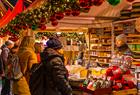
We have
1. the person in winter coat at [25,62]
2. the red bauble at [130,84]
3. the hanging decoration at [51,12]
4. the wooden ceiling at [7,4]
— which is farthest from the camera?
the wooden ceiling at [7,4]

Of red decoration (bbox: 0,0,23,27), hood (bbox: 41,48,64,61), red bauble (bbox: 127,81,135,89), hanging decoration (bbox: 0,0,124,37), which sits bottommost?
red bauble (bbox: 127,81,135,89)

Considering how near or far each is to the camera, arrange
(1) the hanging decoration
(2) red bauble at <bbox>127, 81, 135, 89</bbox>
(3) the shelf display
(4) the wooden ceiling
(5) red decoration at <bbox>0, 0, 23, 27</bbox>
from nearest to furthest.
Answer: (2) red bauble at <bbox>127, 81, 135, 89</bbox>, (1) the hanging decoration, (4) the wooden ceiling, (5) red decoration at <bbox>0, 0, 23, 27</bbox>, (3) the shelf display

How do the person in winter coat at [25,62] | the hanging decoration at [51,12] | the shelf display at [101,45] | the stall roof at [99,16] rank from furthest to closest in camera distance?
the shelf display at [101,45]
the stall roof at [99,16]
the person in winter coat at [25,62]
the hanging decoration at [51,12]

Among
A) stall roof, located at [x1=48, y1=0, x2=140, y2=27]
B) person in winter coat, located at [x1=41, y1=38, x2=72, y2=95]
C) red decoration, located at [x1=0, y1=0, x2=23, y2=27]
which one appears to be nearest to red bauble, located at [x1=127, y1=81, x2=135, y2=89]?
person in winter coat, located at [x1=41, y1=38, x2=72, y2=95]

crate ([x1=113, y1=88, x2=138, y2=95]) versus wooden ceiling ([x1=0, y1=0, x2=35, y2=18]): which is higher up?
wooden ceiling ([x1=0, y1=0, x2=35, y2=18])

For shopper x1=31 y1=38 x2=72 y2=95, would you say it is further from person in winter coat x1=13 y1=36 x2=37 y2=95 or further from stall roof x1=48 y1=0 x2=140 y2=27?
stall roof x1=48 y1=0 x2=140 y2=27

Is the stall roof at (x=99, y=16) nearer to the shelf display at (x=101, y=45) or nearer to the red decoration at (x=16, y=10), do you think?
the shelf display at (x=101, y=45)

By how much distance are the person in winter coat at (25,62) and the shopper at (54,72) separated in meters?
2.06

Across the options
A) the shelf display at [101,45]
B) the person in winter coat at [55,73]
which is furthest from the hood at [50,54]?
the shelf display at [101,45]

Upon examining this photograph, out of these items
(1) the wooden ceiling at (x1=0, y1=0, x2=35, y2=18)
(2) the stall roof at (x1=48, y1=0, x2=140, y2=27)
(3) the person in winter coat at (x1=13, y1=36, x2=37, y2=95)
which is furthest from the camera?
(2) the stall roof at (x1=48, y1=0, x2=140, y2=27)

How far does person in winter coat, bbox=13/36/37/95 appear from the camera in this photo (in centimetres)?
672

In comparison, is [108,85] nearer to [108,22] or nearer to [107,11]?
[107,11]

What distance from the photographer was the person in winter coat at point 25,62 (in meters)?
6.72

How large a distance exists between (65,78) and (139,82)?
1101 millimetres
